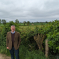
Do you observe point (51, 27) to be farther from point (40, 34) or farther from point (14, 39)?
point (14, 39)

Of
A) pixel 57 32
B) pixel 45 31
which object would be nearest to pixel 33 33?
pixel 45 31

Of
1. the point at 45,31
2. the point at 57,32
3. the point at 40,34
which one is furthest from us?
the point at 40,34

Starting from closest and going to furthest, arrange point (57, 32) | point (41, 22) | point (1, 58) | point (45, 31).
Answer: point (57, 32) → point (1, 58) → point (45, 31) → point (41, 22)

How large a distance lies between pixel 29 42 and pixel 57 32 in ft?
7.95

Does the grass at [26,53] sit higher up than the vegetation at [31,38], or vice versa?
the vegetation at [31,38]

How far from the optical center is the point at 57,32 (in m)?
3.77

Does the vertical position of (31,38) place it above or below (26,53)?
above

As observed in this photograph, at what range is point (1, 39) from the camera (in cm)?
510

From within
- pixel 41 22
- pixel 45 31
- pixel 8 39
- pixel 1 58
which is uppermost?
pixel 41 22

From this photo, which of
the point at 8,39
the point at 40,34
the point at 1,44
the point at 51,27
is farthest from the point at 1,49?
the point at 51,27

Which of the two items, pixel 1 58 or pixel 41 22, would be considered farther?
pixel 41 22

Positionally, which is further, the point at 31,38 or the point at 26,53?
the point at 31,38

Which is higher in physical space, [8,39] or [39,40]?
[8,39]

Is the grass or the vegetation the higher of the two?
the vegetation
